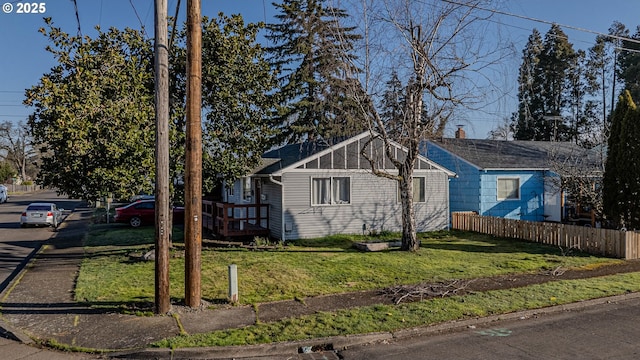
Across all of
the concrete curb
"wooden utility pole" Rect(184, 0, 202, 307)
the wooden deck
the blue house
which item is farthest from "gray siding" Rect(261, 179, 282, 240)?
the concrete curb

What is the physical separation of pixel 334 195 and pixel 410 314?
10.6 m

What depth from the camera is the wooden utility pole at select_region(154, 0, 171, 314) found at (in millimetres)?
8359

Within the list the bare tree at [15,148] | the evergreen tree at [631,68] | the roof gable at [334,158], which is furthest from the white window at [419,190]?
the bare tree at [15,148]

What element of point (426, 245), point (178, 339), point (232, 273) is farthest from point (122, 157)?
point (426, 245)

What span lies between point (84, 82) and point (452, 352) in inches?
456

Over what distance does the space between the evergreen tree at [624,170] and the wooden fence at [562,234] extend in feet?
3.95

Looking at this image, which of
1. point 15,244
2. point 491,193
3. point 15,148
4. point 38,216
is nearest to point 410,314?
point 491,193

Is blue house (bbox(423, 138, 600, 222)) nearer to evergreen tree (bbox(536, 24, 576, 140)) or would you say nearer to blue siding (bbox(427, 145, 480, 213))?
blue siding (bbox(427, 145, 480, 213))

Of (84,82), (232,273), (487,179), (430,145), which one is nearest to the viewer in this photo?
(232,273)

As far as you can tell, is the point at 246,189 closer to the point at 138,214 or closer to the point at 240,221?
the point at 240,221

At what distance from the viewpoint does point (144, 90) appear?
14.1 m

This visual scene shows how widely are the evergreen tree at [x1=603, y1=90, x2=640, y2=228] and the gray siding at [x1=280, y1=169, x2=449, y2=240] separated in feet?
21.8

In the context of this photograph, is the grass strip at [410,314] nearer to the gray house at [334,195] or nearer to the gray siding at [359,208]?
the gray house at [334,195]

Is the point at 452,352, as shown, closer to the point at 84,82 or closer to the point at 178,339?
the point at 178,339
